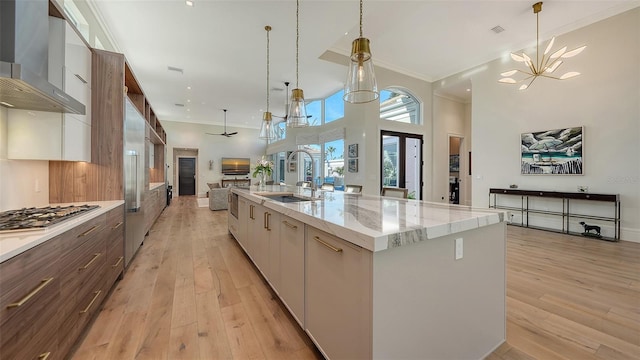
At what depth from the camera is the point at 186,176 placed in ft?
41.9

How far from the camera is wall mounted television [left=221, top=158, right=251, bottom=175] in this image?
13.1m

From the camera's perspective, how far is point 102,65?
258cm

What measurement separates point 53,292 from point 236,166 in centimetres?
1257

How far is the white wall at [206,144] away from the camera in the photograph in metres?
12.1

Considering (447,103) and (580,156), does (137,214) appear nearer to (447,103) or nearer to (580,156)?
(580,156)

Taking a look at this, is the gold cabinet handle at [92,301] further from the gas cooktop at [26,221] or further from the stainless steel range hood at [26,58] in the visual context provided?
the stainless steel range hood at [26,58]

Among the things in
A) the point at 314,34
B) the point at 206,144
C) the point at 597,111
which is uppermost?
the point at 314,34

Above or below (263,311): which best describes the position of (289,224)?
above

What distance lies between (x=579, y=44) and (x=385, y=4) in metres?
3.72

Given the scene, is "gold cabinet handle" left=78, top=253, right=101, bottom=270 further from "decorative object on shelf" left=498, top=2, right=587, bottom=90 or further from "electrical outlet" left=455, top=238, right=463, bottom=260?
"decorative object on shelf" left=498, top=2, right=587, bottom=90

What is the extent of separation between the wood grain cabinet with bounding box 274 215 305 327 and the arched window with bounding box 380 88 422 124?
5.15m

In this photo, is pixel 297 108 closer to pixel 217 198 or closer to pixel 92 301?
pixel 92 301

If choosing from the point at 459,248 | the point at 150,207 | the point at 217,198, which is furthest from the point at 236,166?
the point at 459,248

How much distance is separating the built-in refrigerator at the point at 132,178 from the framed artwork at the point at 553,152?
22.5 feet
